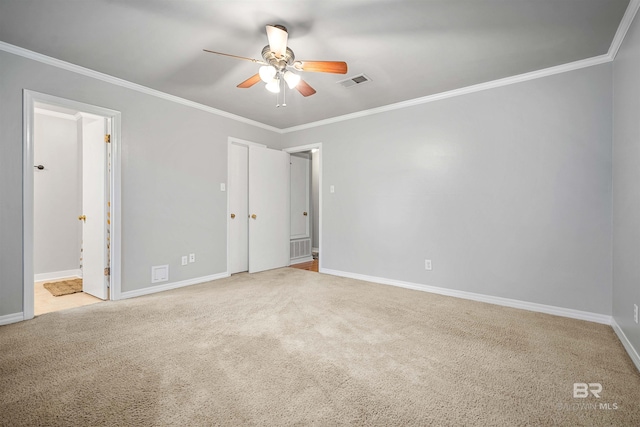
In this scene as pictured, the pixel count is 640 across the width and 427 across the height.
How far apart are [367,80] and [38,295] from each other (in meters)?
4.79

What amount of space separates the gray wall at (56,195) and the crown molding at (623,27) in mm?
6675

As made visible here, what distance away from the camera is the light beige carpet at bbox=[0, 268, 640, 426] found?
1520 mm

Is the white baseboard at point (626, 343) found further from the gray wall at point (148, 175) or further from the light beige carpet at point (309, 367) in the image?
the gray wall at point (148, 175)

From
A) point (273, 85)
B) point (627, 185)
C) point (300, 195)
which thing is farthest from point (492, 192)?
point (300, 195)

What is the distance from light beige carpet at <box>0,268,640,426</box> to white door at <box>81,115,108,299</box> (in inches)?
23.8

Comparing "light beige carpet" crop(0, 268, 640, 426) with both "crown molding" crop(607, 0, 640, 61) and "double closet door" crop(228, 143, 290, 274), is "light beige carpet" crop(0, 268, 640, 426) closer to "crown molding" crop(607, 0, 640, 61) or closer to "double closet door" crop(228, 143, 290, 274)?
"double closet door" crop(228, 143, 290, 274)

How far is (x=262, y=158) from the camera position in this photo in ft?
16.2

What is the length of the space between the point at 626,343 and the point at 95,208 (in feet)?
17.5

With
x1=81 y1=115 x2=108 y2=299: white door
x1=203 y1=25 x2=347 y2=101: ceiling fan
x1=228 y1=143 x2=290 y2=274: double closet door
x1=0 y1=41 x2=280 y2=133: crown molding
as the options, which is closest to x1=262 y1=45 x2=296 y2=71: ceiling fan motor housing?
x1=203 y1=25 x2=347 y2=101: ceiling fan

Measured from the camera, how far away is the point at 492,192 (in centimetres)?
335

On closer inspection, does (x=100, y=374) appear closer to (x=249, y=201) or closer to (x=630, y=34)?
(x=249, y=201)

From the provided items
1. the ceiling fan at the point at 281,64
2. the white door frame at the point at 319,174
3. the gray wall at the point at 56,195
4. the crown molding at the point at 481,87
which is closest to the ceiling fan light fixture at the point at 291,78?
the ceiling fan at the point at 281,64

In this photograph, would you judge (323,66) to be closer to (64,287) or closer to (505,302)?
(505,302)

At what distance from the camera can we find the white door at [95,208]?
3395mm
